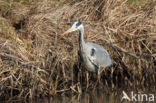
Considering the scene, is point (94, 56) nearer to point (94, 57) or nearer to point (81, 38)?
point (94, 57)

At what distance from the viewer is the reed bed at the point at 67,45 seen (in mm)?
8992

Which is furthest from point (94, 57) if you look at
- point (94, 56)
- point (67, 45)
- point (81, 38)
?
point (67, 45)

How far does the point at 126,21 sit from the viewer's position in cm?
1073

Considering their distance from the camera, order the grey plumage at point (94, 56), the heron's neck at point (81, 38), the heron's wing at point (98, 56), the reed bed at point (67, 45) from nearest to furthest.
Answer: the reed bed at point (67, 45), the heron's neck at point (81, 38), the grey plumage at point (94, 56), the heron's wing at point (98, 56)

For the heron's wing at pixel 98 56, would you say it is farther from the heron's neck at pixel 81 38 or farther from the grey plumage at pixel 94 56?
the heron's neck at pixel 81 38

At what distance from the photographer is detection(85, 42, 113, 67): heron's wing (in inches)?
377

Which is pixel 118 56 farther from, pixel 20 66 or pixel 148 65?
pixel 20 66

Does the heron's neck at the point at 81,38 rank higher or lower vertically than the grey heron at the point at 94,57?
higher

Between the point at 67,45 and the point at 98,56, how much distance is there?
90 centimetres

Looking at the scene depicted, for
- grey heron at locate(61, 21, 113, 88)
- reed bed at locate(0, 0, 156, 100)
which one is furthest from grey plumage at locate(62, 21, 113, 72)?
reed bed at locate(0, 0, 156, 100)

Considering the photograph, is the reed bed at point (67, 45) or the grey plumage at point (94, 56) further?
the grey plumage at point (94, 56)

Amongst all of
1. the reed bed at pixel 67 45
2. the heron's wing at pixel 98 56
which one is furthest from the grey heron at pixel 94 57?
the reed bed at pixel 67 45

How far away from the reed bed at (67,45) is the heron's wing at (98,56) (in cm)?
33

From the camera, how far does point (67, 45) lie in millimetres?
10031
